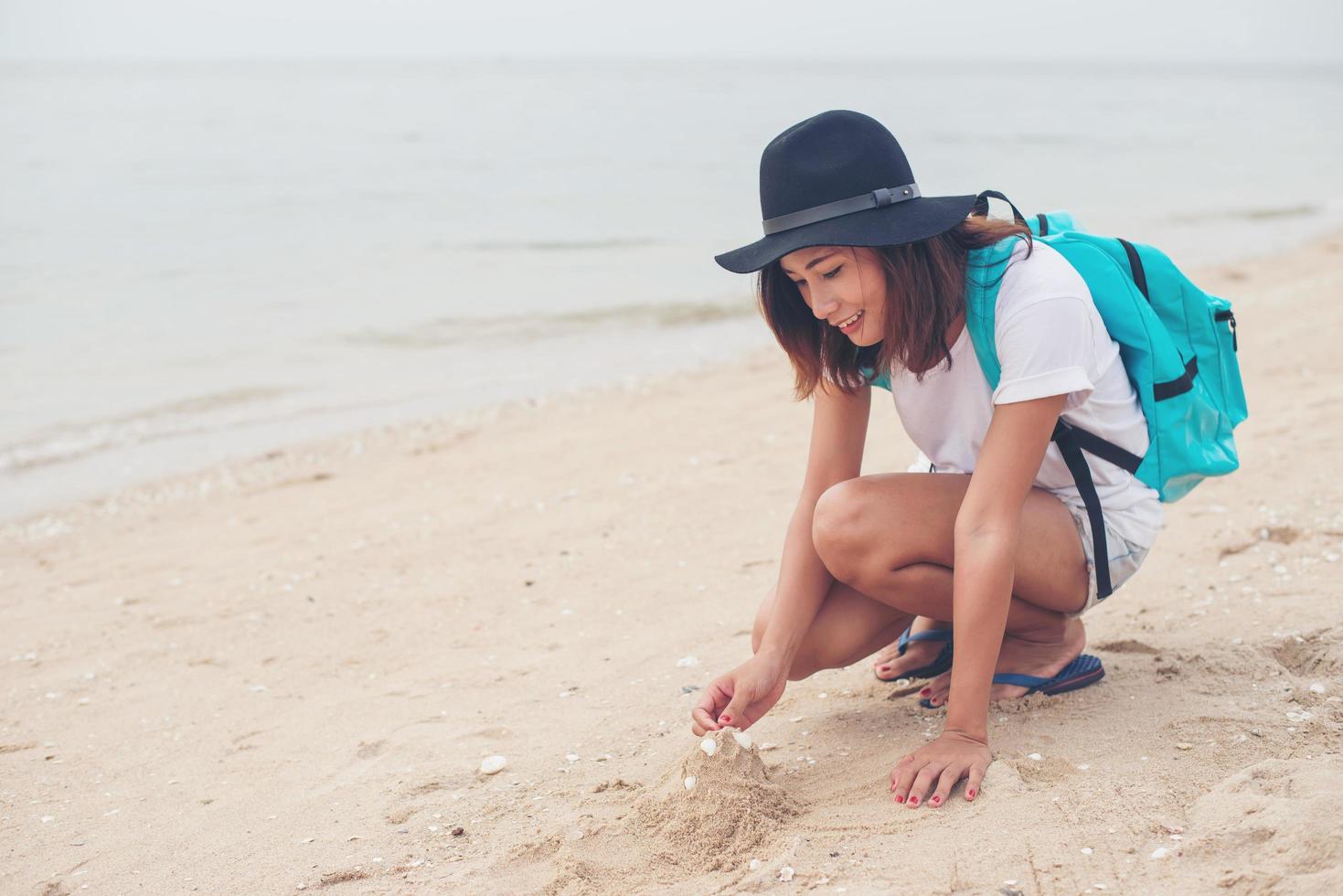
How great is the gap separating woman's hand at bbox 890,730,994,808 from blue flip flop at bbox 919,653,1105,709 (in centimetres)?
41

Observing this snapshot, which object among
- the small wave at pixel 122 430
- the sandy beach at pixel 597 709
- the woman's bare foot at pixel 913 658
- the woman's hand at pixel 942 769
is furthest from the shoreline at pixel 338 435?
the woman's hand at pixel 942 769

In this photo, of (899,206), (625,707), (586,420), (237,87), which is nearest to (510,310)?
(586,420)

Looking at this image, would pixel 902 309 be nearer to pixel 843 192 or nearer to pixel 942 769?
pixel 843 192

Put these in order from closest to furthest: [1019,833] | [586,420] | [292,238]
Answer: [1019,833] → [586,420] → [292,238]

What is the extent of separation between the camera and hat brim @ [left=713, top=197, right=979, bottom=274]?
2.28 metres

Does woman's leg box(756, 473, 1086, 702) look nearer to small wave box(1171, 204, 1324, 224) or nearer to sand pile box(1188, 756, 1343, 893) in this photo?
sand pile box(1188, 756, 1343, 893)

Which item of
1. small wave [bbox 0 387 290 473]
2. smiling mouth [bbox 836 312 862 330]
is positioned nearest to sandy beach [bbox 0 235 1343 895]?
smiling mouth [bbox 836 312 862 330]

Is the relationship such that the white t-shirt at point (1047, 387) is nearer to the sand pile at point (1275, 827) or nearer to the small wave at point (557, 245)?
the sand pile at point (1275, 827)

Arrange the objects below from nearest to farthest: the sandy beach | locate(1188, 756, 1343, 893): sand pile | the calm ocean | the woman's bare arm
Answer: locate(1188, 756, 1343, 893): sand pile → the sandy beach → the woman's bare arm → the calm ocean

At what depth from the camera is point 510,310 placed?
12.1 m

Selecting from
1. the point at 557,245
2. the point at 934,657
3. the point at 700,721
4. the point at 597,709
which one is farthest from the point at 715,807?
the point at 557,245

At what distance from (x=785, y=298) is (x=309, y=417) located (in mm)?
6529

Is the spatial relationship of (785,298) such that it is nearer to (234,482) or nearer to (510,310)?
(234,482)

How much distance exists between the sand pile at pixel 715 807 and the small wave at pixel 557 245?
1402 cm
